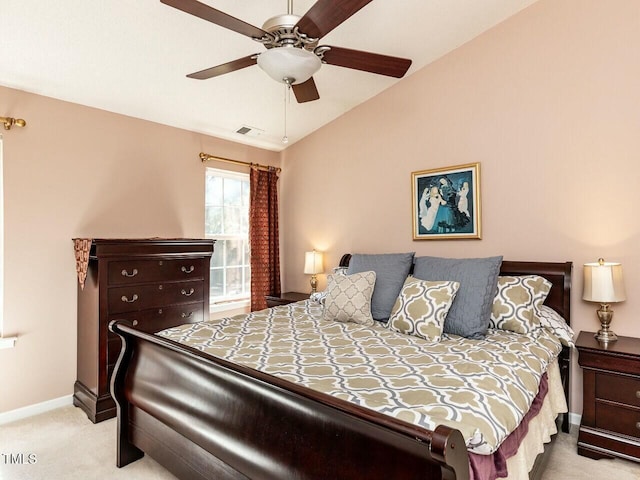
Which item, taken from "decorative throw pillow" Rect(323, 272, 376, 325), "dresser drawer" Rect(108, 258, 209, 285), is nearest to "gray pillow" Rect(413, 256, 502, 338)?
"decorative throw pillow" Rect(323, 272, 376, 325)

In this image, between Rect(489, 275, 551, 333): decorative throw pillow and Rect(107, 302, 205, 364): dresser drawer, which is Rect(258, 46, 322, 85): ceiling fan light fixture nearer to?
Rect(489, 275, 551, 333): decorative throw pillow

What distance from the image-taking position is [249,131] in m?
4.07

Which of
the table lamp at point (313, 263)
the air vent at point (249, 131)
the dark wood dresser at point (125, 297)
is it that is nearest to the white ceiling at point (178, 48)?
the air vent at point (249, 131)

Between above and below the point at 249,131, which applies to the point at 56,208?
below

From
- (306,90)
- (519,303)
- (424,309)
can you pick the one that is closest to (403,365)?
(424,309)

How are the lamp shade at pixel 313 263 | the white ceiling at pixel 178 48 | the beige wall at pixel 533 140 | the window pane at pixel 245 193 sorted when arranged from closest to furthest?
1. the white ceiling at pixel 178 48
2. the beige wall at pixel 533 140
3. the lamp shade at pixel 313 263
4. the window pane at pixel 245 193

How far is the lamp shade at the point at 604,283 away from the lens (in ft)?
7.82

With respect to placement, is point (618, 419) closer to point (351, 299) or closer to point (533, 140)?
point (351, 299)

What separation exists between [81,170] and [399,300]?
2.67 metres

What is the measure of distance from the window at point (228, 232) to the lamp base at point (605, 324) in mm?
3223

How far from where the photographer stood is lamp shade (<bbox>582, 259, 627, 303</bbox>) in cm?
238

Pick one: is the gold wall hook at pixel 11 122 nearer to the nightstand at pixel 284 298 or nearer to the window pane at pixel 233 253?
the window pane at pixel 233 253

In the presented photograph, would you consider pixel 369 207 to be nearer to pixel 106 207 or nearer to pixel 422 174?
pixel 422 174

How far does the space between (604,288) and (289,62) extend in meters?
2.27
